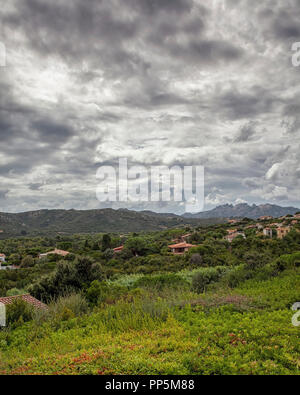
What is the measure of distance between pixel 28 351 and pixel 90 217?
169310 mm

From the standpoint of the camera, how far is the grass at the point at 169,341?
4.41 meters

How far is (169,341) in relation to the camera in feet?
18.3

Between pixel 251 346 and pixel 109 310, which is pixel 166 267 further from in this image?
pixel 251 346

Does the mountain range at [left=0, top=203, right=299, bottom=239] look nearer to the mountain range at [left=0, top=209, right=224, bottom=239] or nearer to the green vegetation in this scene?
the mountain range at [left=0, top=209, right=224, bottom=239]

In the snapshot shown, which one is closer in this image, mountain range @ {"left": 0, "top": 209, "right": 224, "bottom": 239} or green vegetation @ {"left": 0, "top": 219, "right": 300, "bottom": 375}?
green vegetation @ {"left": 0, "top": 219, "right": 300, "bottom": 375}

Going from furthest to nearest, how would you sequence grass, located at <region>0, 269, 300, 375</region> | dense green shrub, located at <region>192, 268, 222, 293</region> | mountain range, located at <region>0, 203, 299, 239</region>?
1. mountain range, located at <region>0, 203, 299, 239</region>
2. dense green shrub, located at <region>192, 268, 222, 293</region>
3. grass, located at <region>0, 269, 300, 375</region>

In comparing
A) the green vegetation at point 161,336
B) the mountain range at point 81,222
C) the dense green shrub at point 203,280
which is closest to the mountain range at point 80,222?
the mountain range at point 81,222

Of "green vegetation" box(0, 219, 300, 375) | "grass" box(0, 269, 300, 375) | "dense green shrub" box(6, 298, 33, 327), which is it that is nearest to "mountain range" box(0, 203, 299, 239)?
"dense green shrub" box(6, 298, 33, 327)

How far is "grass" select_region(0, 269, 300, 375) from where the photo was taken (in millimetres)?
4410

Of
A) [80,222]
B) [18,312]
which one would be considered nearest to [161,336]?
[18,312]

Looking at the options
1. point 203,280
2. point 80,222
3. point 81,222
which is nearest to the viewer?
point 203,280

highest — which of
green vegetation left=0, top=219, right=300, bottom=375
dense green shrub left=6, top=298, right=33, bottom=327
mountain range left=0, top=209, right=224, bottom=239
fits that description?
mountain range left=0, top=209, right=224, bottom=239

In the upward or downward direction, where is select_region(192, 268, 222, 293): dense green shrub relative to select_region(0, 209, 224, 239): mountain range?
downward

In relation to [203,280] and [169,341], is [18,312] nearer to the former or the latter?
[169,341]
